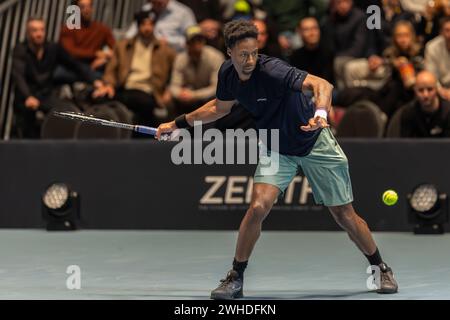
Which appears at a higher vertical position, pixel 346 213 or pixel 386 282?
pixel 346 213

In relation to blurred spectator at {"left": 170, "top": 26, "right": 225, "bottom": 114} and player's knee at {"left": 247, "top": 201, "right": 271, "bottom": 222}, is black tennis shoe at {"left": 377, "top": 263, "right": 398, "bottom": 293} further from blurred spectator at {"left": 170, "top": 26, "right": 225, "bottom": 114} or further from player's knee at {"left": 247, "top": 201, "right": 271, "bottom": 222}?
blurred spectator at {"left": 170, "top": 26, "right": 225, "bottom": 114}

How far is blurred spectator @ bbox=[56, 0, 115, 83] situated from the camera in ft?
50.5

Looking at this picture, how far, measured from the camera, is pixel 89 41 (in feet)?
51.0

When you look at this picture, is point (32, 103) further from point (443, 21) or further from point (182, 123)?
point (182, 123)

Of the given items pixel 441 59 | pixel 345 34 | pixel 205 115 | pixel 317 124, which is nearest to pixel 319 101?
pixel 317 124

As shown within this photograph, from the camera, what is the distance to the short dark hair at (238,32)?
852 centimetres

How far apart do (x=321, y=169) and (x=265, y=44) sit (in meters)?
5.79

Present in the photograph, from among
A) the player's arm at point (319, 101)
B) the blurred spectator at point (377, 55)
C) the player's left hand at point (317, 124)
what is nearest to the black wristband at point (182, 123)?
the player's arm at point (319, 101)

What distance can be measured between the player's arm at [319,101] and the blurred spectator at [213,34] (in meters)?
6.67

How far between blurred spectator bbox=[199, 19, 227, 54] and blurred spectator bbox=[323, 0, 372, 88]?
1.26 metres

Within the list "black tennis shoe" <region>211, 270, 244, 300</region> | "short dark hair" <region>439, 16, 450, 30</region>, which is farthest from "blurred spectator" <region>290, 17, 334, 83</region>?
"black tennis shoe" <region>211, 270, 244, 300</region>

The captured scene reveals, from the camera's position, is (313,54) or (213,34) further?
(213,34)

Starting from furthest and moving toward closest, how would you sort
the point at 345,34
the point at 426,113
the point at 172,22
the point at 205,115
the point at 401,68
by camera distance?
the point at 172,22 < the point at 345,34 < the point at 401,68 < the point at 426,113 < the point at 205,115

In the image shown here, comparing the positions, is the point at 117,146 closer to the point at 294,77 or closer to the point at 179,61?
the point at 179,61
